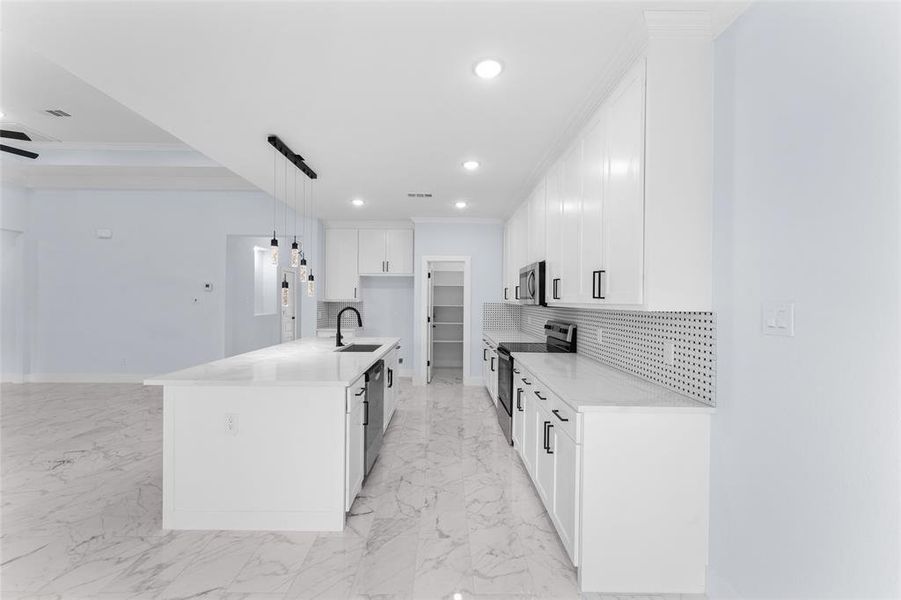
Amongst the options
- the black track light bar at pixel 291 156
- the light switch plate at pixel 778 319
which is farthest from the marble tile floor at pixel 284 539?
the black track light bar at pixel 291 156

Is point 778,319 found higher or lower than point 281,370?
higher

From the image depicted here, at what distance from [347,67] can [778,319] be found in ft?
7.30

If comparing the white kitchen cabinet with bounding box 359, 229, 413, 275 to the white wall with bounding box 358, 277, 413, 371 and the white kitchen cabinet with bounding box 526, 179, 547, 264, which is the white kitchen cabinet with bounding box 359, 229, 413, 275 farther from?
the white kitchen cabinet with bounding box 526, 179, 547, 264

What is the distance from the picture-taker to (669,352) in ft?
7.38

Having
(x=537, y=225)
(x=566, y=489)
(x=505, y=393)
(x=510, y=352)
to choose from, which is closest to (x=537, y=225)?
(x=537, y=225)

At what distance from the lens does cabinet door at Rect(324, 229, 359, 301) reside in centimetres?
660

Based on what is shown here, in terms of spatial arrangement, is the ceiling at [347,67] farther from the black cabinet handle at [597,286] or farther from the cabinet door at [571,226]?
the black cabinet handle at [597,286]

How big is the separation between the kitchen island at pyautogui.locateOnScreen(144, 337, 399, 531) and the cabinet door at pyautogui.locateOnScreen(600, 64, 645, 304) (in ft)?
5.28

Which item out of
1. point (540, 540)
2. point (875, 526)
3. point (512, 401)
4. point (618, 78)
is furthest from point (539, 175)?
→ point (875, 526)

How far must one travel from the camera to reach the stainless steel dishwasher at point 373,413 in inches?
114

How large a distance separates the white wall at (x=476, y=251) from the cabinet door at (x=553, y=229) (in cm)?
275

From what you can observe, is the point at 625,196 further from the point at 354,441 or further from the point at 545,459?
the point at 354,441

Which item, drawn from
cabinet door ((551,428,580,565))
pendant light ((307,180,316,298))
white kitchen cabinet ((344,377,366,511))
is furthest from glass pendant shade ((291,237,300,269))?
cabinet door ((551,428,580,565))

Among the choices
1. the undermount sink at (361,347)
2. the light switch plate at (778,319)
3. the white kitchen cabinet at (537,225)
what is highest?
the white kitchen cabinet at (537,225)
